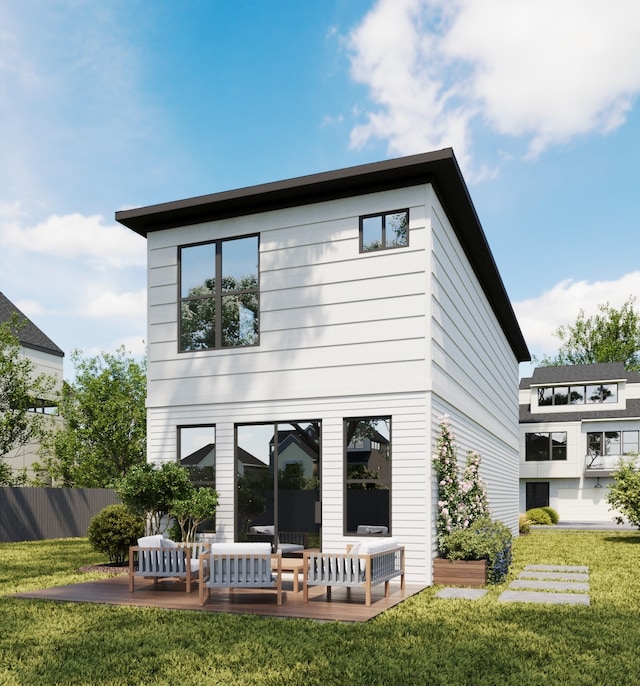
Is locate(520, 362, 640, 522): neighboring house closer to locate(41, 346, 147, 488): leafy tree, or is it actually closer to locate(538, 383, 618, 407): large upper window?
locate(538, 383, 618, 407): large upper window

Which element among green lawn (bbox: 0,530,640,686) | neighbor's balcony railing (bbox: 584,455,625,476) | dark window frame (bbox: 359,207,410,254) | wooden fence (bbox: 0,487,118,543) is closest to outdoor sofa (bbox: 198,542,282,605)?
green lawn (bbox: 0,530,640,686)

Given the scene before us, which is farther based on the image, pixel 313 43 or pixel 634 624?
pixel 313 43

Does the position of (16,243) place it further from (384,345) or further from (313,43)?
(384,345)

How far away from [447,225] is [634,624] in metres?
7.69

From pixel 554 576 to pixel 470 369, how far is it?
505 centimetres

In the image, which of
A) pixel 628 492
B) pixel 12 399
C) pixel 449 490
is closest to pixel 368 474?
pixel 449 490

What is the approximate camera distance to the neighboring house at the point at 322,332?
12.1m

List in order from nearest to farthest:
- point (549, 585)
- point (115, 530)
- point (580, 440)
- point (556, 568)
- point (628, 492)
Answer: point (549, 585) < point (115, 530) < point (556, 568) < point (628, 492) < point (580, 440)

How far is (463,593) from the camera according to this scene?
34.8 feet

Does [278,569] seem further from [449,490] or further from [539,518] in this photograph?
[539,518]

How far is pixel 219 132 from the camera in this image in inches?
886

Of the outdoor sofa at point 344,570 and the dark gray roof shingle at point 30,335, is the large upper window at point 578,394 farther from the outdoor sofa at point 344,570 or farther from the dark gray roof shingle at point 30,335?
the outdoor sofa at point 344,570

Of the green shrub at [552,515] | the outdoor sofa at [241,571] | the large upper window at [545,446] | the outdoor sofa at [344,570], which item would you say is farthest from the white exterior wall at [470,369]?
the large upper window at [545,446]

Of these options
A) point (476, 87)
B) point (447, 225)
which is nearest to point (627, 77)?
point (476, 87)
